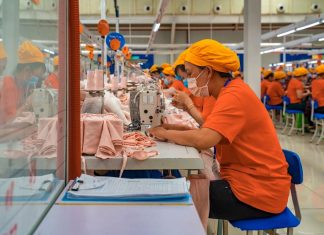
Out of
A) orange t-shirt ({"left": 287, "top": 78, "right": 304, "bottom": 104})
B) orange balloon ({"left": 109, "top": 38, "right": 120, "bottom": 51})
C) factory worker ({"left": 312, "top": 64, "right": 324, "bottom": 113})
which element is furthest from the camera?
orange t-shirt ({"left": 287, "top": 78, "right": 304, "bottom": 104})

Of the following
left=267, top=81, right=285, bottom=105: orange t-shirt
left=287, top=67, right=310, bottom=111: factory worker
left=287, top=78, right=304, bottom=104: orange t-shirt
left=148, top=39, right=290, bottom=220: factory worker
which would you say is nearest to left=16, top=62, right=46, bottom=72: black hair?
left=148, top=39, right=290, bottom=220: factory worker

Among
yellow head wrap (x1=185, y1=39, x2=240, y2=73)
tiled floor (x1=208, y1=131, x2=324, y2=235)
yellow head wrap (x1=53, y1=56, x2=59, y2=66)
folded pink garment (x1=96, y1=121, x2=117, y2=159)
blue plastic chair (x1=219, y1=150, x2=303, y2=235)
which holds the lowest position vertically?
tiled floor (x1=208, y1=131, x2=324, y2=235)

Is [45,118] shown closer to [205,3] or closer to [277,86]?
[277,86]

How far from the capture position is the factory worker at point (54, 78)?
4.80 ft

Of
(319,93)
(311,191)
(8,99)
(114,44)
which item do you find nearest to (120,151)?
(8,99)

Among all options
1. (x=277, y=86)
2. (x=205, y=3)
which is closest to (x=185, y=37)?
(x=205, y=3)

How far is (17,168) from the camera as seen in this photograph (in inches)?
43.8

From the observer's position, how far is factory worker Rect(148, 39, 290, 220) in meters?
2.12

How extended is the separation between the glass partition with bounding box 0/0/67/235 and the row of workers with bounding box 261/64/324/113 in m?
7.83

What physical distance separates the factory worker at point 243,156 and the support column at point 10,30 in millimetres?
1252

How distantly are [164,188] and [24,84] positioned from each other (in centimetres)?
73

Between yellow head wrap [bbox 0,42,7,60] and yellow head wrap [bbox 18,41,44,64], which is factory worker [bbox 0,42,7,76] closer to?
yellow head wrap [bbox 0,42,7,60]

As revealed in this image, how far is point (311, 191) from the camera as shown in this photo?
4820 mm

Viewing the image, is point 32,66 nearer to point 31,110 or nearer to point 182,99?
point 31,110
